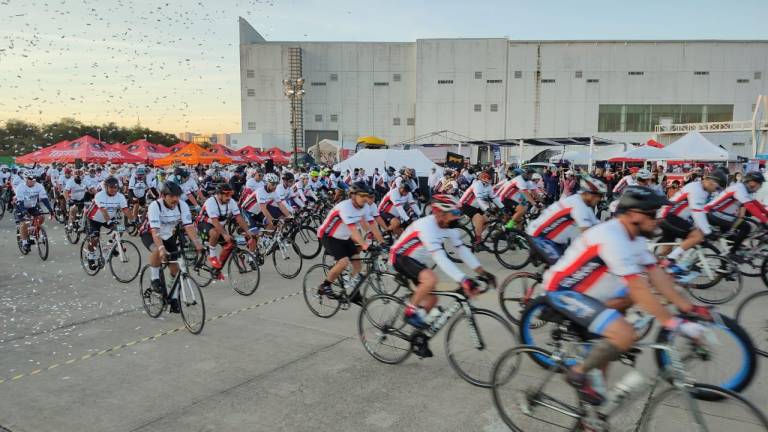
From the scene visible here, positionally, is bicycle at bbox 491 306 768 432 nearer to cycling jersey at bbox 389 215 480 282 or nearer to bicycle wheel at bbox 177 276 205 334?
cycling jersey at bbox 389 215 480 282

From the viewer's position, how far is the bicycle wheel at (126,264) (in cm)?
916

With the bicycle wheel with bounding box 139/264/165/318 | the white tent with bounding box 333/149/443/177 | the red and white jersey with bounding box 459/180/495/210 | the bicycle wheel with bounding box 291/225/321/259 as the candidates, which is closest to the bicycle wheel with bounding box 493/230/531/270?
the red and white jersey with bounding box 459/180/495/210

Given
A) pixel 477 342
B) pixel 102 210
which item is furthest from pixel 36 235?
pixel 477 342

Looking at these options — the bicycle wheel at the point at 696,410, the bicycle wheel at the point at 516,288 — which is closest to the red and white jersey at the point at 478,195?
the bicycle wheel at the point at 516,288

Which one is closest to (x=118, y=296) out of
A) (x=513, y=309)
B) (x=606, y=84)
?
(x=513, y=309)

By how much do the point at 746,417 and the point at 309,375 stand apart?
3.62 meters

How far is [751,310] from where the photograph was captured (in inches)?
211

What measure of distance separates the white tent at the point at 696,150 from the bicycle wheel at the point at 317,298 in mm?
20237

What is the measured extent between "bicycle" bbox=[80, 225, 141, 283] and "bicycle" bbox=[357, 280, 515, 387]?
575 cm

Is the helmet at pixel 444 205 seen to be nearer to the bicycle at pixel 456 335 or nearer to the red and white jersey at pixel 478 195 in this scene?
the bicycle at pixel 456 335

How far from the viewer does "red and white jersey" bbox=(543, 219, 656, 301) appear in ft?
11.6

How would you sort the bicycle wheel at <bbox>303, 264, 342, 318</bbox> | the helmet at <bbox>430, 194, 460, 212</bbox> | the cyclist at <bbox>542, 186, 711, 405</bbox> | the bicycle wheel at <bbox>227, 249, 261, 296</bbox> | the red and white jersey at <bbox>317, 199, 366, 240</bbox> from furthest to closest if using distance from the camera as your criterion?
the bicycle wheel at <bbox>227, 249, 261, 296</bbox> → the bicycle wheel at <bbox>303, 264, 342, 318</bbox> → the red and white jersey at <bbox>317, 199, 366, 240</bbox> → the helmet at <bbox>430, 194, 460, 212</bbox> → the cyclist at <bbox>542, 186, 711, 405</bbox>

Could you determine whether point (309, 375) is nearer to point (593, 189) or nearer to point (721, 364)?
point (721, 364)

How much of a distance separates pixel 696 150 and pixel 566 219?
757 inches
